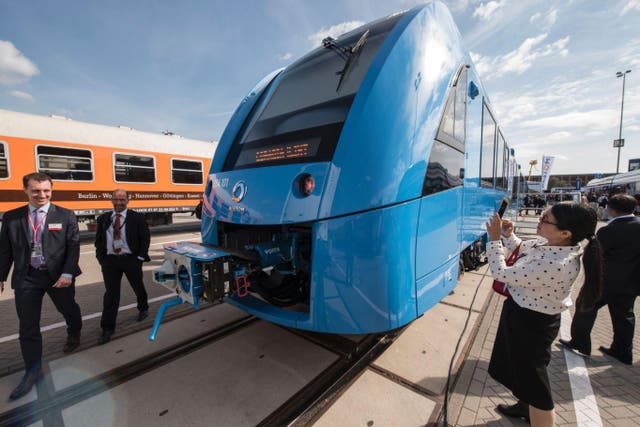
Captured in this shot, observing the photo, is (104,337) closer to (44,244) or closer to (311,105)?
(44,244)

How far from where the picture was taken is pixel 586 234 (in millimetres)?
1774

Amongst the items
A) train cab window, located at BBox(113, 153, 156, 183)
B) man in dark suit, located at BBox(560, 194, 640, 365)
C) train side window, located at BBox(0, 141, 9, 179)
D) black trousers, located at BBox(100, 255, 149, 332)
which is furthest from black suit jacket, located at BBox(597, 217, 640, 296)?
train side window, located at BBox(0, 141, 9, 179)

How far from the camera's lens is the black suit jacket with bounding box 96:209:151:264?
340 centimetres

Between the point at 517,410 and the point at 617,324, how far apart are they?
69.4 inches

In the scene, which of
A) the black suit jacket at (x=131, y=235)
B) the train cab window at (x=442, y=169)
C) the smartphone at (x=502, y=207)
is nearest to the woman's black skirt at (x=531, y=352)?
the smartphone at (x=502, y=207)

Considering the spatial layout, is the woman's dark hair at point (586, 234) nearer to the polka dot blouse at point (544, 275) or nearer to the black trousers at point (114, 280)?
the polka dot blouse at point (544, 275)

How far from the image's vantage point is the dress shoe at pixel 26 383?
7.44 ft

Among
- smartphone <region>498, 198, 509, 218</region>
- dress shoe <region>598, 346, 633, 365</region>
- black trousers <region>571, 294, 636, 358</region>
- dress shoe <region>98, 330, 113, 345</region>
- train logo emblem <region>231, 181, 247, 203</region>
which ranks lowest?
dress shoe <region>598, 346, 633, 365</region>

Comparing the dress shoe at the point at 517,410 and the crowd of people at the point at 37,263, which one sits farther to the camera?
the crowd of people at the point at 37,263

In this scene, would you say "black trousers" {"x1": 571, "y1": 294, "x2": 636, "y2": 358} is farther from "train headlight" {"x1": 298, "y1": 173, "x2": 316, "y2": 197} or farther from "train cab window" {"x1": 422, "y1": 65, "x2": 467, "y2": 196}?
"train headlight" {"x1": 298, "y1": 173, "x2": 316, "y2": 197}

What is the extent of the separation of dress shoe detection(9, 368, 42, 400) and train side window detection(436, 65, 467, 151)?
383 cm

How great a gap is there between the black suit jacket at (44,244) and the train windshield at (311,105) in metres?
1.60

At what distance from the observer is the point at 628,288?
2.88 meters

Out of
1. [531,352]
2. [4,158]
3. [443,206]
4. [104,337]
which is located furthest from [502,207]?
[4,158]
